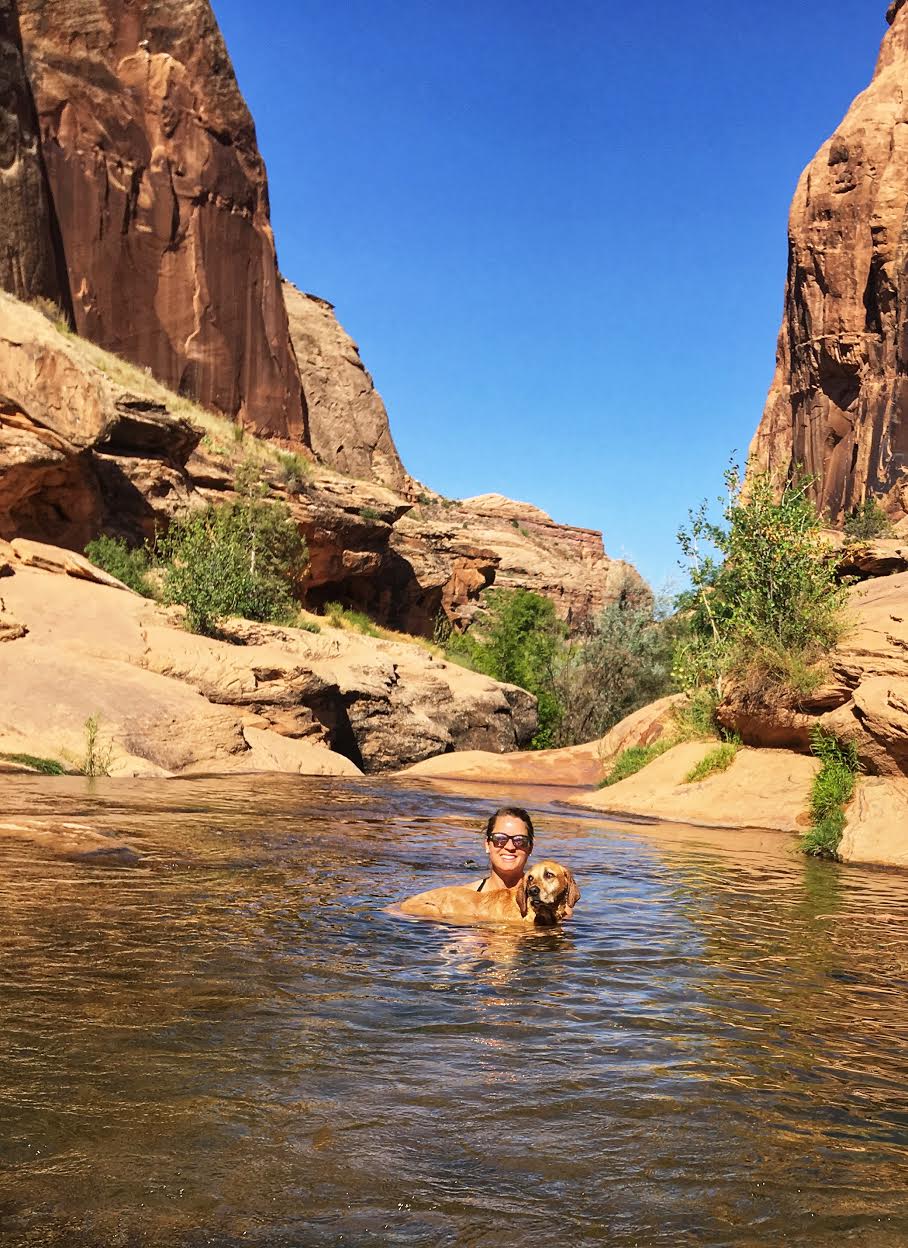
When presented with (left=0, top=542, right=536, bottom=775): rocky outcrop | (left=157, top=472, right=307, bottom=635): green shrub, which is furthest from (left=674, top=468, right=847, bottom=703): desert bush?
(left=157, top=472, right=307, bottom=635): green shrub

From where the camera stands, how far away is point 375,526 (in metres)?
35.3

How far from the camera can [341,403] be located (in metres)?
62.5

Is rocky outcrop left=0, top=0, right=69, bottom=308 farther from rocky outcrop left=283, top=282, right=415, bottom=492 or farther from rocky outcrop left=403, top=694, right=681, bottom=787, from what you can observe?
rocky outcrop left=283, top=282, right=415, bottom=492

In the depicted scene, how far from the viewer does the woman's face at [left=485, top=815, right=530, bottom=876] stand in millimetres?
6598

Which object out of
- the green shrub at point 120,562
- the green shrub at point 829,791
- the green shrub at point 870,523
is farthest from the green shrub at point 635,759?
the green shrub at point 870,523

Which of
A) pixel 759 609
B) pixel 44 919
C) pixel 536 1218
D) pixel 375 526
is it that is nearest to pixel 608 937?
pixel 44 919

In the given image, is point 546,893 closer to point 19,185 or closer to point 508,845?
point 508,845

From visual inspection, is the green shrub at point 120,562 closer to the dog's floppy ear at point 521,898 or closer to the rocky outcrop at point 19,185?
the rocky outcrop at point 19,185

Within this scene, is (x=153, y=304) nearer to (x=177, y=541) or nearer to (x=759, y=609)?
(x=177, y=541)

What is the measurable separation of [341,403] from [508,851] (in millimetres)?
57945

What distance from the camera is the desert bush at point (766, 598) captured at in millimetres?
15117

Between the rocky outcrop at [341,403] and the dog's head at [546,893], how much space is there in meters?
54.1

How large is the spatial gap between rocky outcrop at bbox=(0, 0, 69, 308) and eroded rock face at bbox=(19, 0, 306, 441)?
7.10 ft

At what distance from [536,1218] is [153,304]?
3981 centimetres
